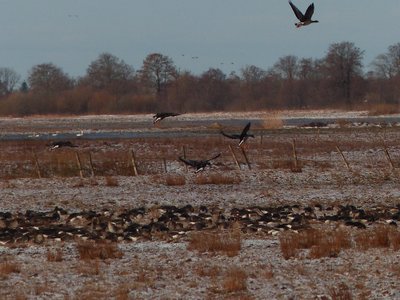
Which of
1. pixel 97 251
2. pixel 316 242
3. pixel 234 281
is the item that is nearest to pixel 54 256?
pixel 97 251

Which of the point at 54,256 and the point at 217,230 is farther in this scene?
the point at 217,230

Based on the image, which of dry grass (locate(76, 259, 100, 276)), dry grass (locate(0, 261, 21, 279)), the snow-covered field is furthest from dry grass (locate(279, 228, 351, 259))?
dry grass (locate(0, 261, 21, 279))

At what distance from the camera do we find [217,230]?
17016 millimetres

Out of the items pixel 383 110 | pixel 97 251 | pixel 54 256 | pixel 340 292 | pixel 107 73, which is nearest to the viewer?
pixel 340 292

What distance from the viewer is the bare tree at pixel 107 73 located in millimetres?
136875

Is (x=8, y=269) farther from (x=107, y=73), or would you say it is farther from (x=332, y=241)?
(x=107, y=73)

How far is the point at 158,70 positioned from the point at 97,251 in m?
114

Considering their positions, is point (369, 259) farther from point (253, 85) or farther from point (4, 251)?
point (253, 85)

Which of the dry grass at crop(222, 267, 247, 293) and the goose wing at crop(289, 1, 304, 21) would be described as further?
the goose wing at crop(289, 1, 304, 21)

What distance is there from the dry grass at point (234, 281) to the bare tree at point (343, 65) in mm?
102842

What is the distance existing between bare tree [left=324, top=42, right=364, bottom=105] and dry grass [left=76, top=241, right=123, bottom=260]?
101m

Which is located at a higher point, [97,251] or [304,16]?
[304,16]

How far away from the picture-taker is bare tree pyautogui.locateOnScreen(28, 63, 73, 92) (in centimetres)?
14088

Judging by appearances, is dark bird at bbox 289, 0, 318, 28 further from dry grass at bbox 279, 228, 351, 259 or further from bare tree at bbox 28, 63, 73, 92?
bare tree at bbox 28, 63, 73, 92
